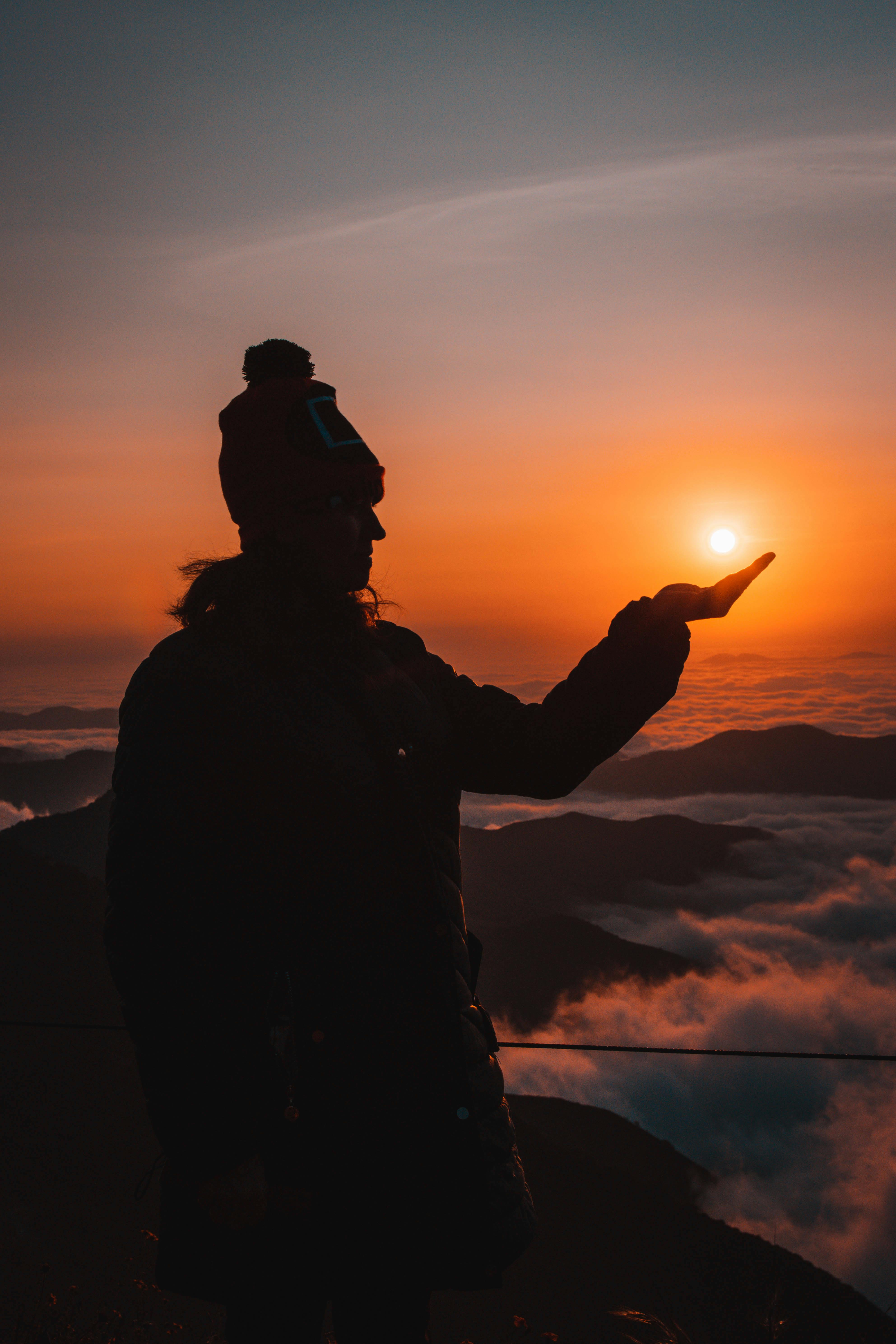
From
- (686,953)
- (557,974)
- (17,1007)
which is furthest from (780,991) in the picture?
(17,1007)

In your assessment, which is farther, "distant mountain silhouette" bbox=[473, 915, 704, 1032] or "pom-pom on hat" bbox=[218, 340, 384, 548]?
"distant mountain silhouette" bbox=[473, 915, 704, 1032]

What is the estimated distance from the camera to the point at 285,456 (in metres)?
2.13

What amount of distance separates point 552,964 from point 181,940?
494 feet

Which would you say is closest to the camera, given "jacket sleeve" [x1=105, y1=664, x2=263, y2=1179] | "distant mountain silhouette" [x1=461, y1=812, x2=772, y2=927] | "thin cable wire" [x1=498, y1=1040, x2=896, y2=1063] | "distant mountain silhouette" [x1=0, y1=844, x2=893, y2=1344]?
"jacket sleeve" [x1=105, y1=664, x2=263, y2=1179]

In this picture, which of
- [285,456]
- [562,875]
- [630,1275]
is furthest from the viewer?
[562,875]

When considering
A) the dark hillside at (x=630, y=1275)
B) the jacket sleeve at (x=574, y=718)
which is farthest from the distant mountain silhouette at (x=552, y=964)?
the jacket sleeve at (x=574, y=718)

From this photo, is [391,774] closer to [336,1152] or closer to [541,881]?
[336,1152]

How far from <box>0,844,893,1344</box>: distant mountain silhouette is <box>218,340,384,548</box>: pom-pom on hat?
5086cm

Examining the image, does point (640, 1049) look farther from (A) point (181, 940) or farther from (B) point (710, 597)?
(A) point (181, 940)

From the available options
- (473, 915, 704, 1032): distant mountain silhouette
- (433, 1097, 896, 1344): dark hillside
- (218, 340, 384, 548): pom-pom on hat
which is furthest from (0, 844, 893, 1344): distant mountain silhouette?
(218, 340, 384, 548): pom-pom on hat

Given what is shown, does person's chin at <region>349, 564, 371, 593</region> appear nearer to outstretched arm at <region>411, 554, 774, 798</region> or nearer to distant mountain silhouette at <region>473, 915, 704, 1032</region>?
outstretched arm at <region>411, 554, 774, 798</region>

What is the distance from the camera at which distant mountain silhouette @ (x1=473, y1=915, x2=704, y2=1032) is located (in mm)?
132125

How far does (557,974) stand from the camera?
141 meters

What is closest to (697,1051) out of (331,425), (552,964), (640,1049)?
(640,1049)
